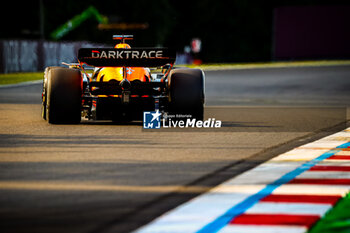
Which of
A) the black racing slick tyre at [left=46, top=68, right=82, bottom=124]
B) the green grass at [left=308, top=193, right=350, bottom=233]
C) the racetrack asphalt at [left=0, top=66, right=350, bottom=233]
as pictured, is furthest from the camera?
the black racing slick tyre at [left=46, top=68, right=82, bottom=124]

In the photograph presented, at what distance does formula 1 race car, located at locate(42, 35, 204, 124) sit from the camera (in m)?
11.9

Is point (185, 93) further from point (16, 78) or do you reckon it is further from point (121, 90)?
point (16, 78)

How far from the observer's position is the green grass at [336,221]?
5207mm

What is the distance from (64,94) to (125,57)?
1101mm

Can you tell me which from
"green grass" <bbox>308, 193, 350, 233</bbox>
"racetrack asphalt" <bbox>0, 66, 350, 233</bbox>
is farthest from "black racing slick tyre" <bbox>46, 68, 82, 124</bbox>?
"green grass" <bbox>308, 193, 350, 233</bbox>

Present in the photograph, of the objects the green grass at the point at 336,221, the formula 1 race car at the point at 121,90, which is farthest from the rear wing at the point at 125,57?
the green grass at the point at 336,221

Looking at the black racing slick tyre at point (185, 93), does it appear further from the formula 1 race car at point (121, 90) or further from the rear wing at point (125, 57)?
the rear wing at point (125, 57)

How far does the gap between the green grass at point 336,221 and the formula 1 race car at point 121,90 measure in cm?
617

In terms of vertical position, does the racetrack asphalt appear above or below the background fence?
below

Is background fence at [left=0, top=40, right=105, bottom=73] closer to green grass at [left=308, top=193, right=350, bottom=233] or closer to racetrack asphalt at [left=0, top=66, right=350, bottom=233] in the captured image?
racetrack asphalt at [left=0, top=66, right=350, bottom=233]

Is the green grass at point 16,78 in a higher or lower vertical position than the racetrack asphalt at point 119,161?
higher

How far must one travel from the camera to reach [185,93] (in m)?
12.1

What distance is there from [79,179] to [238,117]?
307 inches

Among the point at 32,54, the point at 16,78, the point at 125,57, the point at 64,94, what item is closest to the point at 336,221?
the point at 125,57
